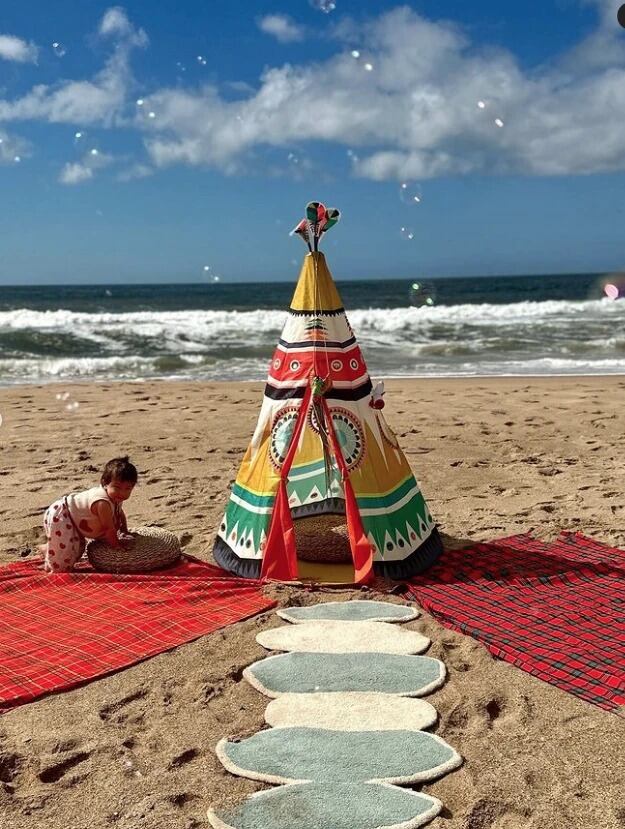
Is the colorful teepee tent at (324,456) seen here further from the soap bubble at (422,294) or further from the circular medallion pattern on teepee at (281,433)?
the soap bubble at (422,294)

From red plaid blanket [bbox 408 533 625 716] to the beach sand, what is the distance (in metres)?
0.13

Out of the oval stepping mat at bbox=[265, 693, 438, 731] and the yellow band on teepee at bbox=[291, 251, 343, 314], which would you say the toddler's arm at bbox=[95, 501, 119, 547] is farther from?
the oval stepping mat at bbox=[265, 693, 438, 731]

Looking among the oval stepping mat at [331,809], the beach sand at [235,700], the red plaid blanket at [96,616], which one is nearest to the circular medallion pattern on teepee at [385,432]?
the beach sand at [235,700]

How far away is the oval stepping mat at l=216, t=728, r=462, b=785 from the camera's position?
2.99 m

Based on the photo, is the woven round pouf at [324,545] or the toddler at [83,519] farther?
the woven round pouf at [324,545]

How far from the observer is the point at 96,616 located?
4391 mm

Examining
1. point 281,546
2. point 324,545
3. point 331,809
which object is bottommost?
point 331,809

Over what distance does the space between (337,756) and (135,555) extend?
2.33 metres

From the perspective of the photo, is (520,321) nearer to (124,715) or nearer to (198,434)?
(198,434)

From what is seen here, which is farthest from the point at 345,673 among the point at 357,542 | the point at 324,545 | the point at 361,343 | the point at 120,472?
the point at 361,343

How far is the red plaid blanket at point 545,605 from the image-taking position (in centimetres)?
378

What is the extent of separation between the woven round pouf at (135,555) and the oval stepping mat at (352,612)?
103 centimetres

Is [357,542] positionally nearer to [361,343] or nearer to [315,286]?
[315,286]

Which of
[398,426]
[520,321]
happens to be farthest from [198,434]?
[520,321]
